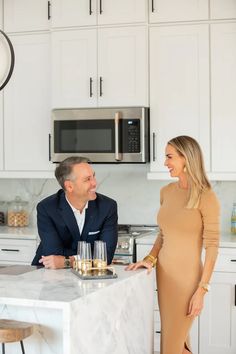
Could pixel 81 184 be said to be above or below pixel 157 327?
above

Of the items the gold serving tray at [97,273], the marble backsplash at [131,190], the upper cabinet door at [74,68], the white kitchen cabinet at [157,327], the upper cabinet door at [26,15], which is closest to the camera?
the gold serving tray at [97,273]

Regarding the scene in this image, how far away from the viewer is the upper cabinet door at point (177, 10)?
452cm

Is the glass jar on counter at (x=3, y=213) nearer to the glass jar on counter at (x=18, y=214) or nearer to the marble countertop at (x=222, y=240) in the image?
the glass jar on counter at (x=18, y=214)

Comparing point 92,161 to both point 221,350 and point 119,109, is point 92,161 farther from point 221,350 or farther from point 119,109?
point 221,350

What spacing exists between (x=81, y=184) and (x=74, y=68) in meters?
1.81

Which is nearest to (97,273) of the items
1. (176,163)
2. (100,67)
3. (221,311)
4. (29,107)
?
(176,163)

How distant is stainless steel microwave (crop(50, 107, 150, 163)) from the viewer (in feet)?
15.0

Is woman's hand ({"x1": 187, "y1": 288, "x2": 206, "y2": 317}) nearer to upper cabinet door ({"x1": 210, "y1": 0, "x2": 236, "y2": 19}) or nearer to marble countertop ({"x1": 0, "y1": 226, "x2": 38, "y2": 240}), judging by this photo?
marble countertop ({"x1": 0, "y1": 226, "x2": 38, "y2": 240})

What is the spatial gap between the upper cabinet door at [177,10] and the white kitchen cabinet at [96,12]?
2.9 inches

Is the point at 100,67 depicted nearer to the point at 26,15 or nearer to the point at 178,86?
Answer: the point at 178,86

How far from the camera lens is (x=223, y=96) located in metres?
4.50

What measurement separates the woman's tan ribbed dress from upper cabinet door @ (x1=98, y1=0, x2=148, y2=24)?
6.46 feet

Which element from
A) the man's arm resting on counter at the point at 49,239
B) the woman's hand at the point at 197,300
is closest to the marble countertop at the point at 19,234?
the man's arm resting on counter at the point at 49,239

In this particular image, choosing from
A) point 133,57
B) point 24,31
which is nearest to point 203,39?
point 133,57
